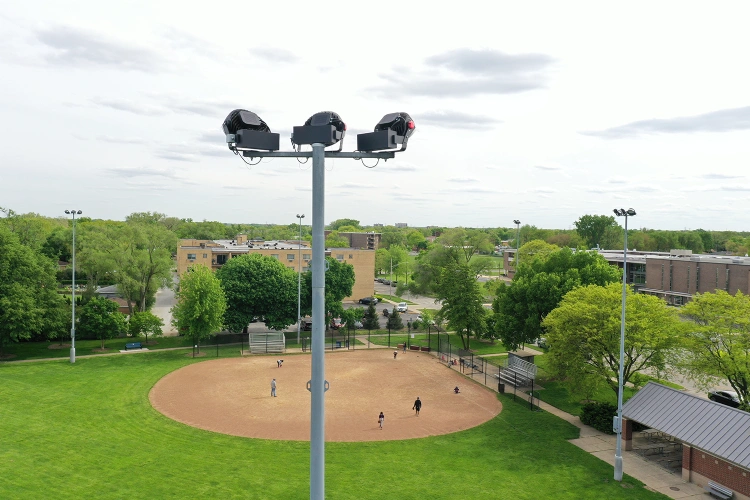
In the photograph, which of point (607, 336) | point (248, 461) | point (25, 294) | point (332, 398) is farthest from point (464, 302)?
point (25, 294)

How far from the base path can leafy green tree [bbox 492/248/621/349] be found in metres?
6.02

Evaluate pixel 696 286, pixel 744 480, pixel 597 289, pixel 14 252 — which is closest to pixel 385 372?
pixel 597 289

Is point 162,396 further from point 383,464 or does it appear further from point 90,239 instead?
point 90,239

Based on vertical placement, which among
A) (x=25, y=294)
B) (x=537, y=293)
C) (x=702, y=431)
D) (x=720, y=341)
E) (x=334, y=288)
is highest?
(x=537, y=293)

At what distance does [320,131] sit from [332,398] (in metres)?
28.6

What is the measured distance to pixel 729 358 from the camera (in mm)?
25688

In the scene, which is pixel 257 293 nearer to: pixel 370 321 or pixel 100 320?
pixel 100 320

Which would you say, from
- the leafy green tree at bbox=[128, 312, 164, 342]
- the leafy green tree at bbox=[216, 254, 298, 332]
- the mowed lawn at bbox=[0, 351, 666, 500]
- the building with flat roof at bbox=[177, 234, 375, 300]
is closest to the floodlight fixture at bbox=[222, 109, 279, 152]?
the mowed lawn at bbox=[0, 351, 666, 500]

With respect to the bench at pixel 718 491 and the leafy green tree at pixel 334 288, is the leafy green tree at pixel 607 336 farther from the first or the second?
the leafy green tree at pixel 334 288

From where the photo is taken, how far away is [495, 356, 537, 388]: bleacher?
3916cm

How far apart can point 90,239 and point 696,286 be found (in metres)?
84.5

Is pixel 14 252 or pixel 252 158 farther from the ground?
pixel 252 158

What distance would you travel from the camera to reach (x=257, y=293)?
51.8 m

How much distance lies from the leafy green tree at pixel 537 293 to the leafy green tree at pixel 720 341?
38.6 feet
